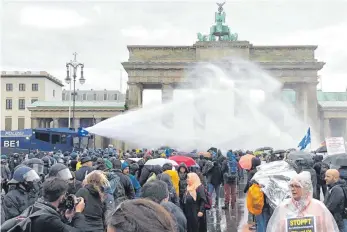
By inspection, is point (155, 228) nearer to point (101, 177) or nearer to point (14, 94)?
point (101, 177)

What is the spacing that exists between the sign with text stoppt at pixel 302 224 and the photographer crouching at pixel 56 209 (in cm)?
205

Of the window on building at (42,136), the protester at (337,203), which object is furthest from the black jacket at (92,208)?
the window on building at (42,136)

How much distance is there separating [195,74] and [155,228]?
2472 inches

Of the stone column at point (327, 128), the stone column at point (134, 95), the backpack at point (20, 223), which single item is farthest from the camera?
the stone column at point (327, 128)

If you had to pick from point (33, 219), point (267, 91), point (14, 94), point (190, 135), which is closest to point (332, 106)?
point (267, 91)

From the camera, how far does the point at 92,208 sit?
6688 mm

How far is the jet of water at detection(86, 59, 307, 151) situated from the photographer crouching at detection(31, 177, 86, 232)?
2662cm

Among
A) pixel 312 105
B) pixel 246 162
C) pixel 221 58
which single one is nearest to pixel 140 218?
pixel 246 162

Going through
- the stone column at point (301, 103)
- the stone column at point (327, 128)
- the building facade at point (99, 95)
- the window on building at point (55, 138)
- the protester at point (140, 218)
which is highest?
the building facade at point (99, 95)

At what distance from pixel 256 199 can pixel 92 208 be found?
125 inches

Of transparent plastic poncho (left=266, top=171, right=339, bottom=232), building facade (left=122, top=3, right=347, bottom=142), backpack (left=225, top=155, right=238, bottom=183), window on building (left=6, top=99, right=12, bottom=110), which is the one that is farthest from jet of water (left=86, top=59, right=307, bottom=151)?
window on building (left=6, top=99, right=12, bottom=110)

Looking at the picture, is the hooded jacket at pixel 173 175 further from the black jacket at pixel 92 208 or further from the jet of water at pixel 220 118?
the jet of water at pixel 220 118

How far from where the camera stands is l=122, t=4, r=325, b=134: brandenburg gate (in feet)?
214

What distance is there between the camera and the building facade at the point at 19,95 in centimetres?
9925
